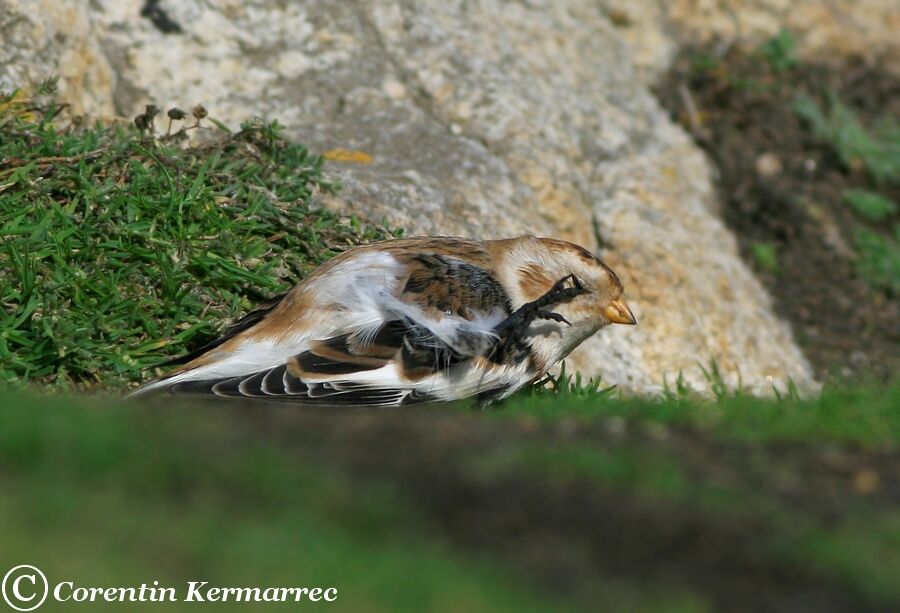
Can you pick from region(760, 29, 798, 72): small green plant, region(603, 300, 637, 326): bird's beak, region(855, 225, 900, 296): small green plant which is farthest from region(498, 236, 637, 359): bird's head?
region(760, 29, 798, 72): small green plant

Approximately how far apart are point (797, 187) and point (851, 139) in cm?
73

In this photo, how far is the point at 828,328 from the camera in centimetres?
975

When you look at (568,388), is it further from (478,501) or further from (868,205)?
(868,205)

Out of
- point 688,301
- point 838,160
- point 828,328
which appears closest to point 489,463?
point 688,301

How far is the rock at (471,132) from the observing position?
812 centimetres

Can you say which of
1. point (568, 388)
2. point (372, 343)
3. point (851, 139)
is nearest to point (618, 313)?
point (568, 388)

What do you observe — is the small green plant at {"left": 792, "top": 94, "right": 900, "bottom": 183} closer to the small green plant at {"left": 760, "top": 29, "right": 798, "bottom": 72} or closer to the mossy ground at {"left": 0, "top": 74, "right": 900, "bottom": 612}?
the small green plant at {"left": 760, "top": 29, "right": 798, "bottom": 72}

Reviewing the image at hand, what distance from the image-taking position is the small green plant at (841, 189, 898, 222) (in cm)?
1048

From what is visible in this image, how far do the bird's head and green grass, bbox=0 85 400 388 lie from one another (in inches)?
49.4

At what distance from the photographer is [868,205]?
34.4 feet

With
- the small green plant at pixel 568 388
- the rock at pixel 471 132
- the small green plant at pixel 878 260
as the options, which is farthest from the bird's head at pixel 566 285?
the small green plant at pixel 878 260

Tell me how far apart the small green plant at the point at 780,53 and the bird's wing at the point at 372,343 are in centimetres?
585
